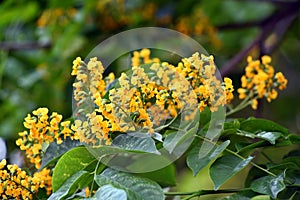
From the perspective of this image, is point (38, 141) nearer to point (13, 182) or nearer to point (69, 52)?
point (13, 182)

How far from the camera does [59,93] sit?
196cm

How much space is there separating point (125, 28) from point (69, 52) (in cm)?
21

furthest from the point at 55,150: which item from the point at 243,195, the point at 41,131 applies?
the point at 243,195

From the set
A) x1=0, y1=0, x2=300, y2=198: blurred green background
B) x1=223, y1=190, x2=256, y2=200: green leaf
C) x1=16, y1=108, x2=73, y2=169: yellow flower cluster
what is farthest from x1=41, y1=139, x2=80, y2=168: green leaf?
x1=0, y1=0, x2=300, y2=198: blurred green background

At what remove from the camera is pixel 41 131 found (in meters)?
0.82

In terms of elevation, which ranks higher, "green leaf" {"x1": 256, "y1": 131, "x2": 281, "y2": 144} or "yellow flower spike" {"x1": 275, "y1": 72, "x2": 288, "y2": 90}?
"yellow flower spike" {"x1": 275, "y1": 72, "x2": 288, "y2": 90}

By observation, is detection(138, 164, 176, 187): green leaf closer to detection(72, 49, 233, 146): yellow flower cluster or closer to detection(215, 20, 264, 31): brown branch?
detection(72, 49, 233, 146): yellow flower cluster

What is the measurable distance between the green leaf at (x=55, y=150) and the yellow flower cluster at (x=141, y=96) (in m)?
0.05

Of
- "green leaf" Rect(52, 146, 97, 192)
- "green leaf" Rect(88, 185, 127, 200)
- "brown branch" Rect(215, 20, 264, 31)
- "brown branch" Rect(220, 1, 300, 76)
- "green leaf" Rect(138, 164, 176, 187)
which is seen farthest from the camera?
"brown branch" Rect(215, 20, 264, 31)

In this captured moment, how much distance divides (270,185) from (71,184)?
267mm

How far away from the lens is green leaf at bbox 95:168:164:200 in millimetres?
708

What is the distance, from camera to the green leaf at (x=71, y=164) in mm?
Answer: 765

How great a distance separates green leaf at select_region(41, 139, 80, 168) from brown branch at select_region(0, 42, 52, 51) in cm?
117

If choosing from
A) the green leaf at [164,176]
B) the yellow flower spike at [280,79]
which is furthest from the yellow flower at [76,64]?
the yellow flower spike at [280,79]
